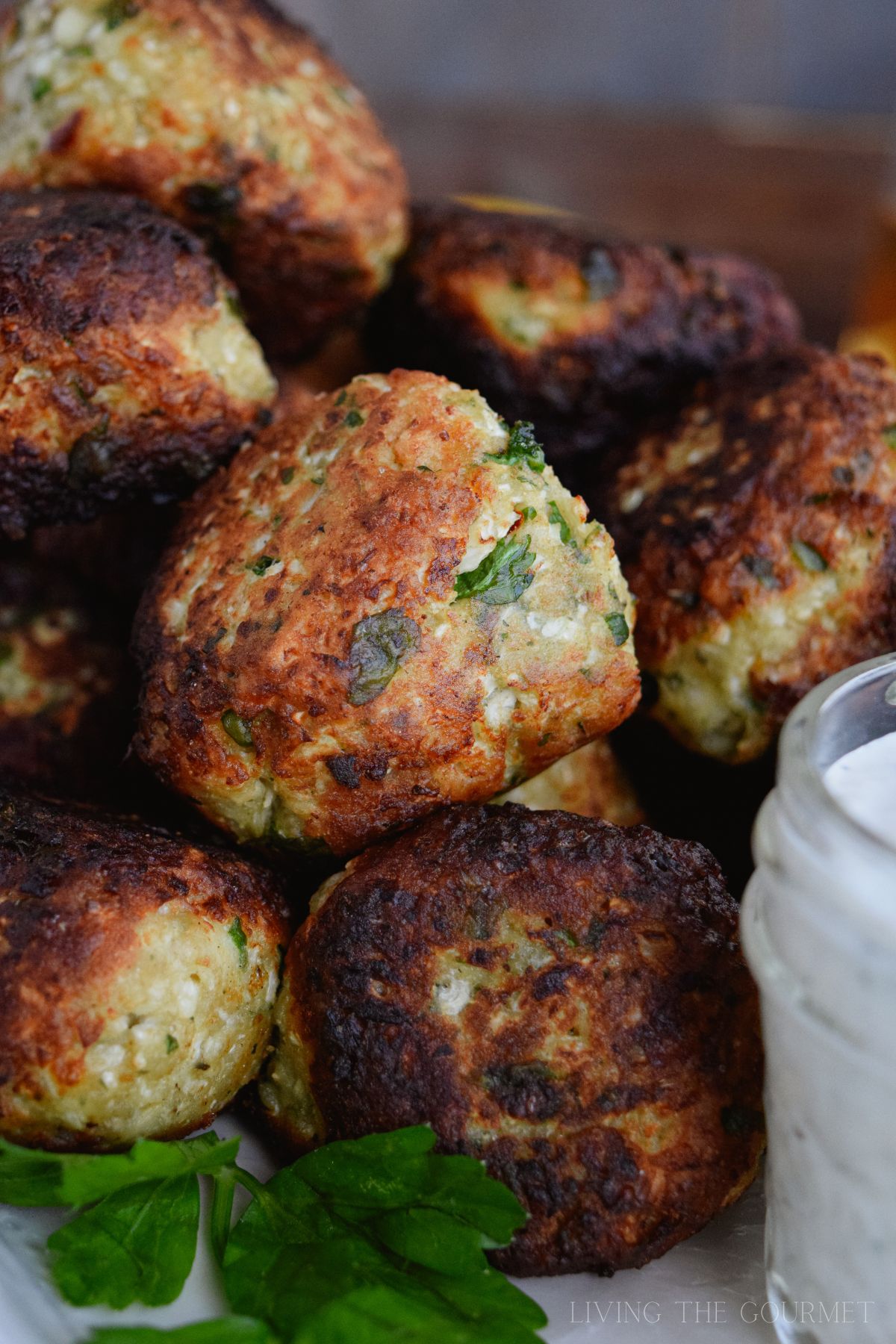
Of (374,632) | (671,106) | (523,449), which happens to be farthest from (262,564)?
(671,106)

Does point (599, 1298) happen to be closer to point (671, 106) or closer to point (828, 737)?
point (828, 737)

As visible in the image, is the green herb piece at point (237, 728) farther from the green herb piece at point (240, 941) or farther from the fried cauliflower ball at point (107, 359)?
the fried cauliflower ball at point (107, 359)

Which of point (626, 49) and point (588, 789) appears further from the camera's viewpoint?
point (626, 49)

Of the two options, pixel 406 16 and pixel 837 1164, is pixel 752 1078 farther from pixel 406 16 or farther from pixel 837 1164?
pixel 406 16

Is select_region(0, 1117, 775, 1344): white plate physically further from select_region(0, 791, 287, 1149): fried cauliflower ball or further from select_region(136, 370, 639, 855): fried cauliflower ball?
select_region(136, 370, 639, 855): fried cauliflower ball

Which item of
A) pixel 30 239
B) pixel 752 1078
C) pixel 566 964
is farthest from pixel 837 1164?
pixel 30 239

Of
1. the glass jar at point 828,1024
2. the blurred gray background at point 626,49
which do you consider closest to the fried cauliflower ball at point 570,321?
the glass jar at point 828,1024
